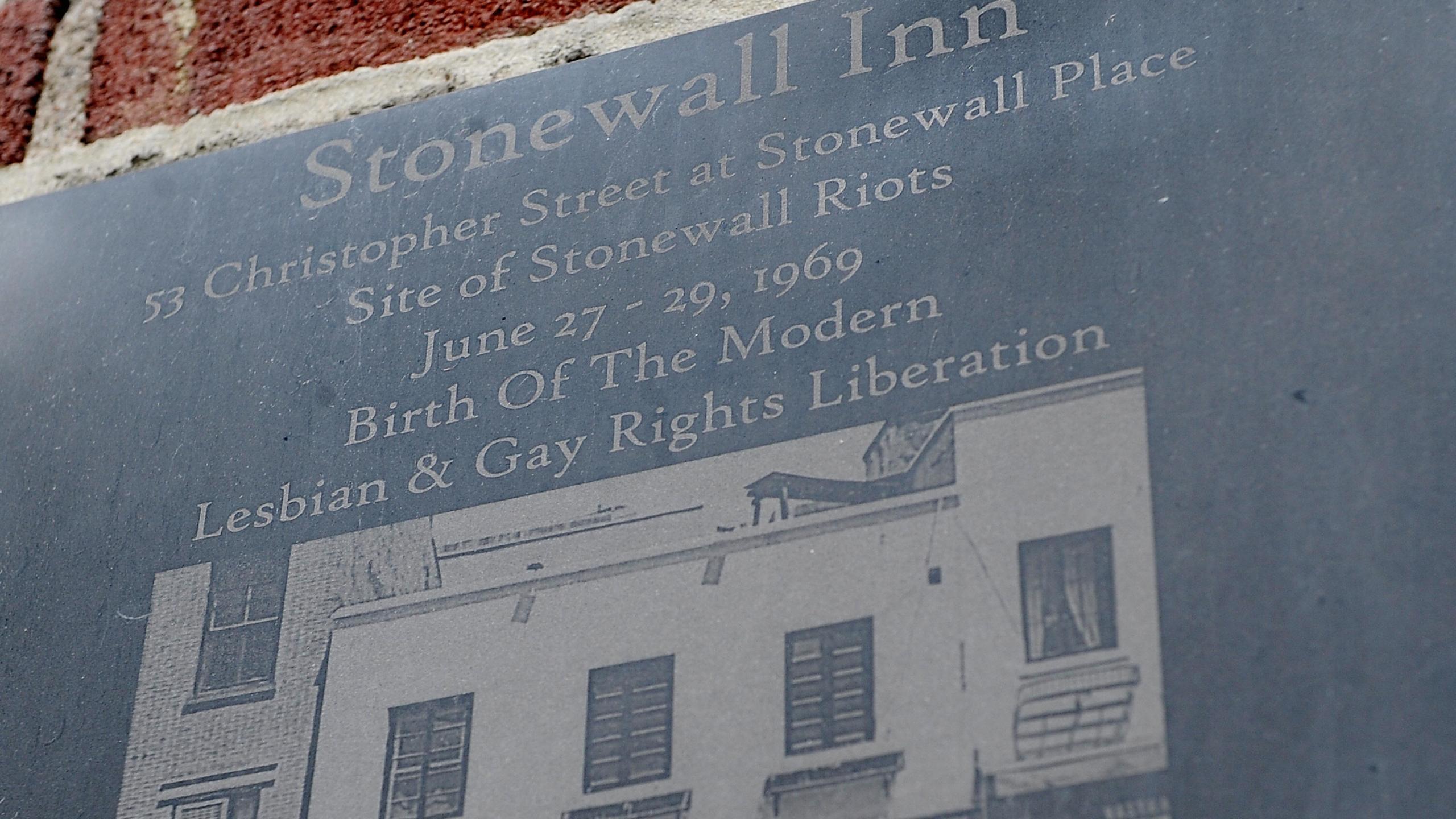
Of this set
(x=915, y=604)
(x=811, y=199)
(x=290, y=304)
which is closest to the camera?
(x=915, y=604)

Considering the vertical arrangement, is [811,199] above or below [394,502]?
above

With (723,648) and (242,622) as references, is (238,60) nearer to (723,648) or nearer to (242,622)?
(242,622)

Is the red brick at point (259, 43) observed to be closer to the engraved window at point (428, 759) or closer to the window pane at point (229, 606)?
the window pane at point (229, 606)

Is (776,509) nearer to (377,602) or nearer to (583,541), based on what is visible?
(583,541)

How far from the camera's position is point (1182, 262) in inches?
67.2

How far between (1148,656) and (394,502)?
2.20 feet

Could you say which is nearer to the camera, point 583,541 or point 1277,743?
point 1277,743

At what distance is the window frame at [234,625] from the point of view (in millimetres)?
1817

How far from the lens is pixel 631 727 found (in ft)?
5.41

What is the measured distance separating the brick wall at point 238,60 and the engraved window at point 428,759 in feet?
2.31

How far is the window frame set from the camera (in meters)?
1.82

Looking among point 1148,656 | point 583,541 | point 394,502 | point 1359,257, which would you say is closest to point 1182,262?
point 1359,257

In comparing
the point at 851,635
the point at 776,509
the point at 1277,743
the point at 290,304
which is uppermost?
the point at 290,304

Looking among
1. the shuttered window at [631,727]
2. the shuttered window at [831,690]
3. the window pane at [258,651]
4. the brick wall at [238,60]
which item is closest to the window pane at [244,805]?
the window pane at [258,651]
